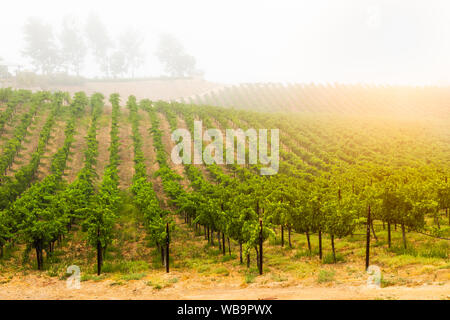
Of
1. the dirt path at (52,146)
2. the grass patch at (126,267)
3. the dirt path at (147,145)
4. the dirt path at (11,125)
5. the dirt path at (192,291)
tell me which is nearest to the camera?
the dirt path at (192,291)

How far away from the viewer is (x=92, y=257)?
34.2 m

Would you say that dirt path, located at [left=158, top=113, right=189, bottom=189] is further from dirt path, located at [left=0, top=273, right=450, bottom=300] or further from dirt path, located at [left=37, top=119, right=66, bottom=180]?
dirt path, located at [left=0, top=273, right=450, bottom=300]

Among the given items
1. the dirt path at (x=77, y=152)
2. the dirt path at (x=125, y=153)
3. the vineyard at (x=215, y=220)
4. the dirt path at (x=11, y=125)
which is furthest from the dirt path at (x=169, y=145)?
the dirt path at (x=11, y=125)

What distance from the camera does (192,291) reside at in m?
24.4

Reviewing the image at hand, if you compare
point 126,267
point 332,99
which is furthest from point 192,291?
point 332,99

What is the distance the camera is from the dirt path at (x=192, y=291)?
63.1ft

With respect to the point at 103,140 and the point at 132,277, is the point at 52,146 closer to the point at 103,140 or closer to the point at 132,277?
the point at 103,140

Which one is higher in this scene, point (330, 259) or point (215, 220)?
point (215, 220)

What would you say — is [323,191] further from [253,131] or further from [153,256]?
[253,131]

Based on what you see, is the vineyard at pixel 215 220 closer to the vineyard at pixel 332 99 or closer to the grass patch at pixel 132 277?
the grass patch at pixel 132 277

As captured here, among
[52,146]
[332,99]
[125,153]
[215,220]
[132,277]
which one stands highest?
[332,99]

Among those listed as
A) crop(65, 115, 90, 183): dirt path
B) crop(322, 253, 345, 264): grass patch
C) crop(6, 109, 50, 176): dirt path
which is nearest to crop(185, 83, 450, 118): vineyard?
crop(65, 115, 90, 183): dirt path

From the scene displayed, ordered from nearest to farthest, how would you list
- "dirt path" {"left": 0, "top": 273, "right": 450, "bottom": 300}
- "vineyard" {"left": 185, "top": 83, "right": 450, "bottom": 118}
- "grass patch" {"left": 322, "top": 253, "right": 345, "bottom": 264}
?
1. "dirt path" {"left": 0, "top": 273, "right": 450, "bottom": 300}
2. "grass patch" {"left": 322, "top": 253, "right": 345, "bottom": 264}
3. "vineyard" {"left": 185, "top": 83, "right": 450, "bottom": 118}

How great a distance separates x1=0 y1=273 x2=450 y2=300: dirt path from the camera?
19234 millimetres
